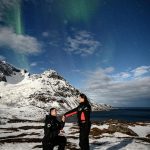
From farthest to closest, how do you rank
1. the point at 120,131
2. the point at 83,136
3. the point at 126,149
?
the point at 120,131 → the point at 126,149 → the point at 83,136

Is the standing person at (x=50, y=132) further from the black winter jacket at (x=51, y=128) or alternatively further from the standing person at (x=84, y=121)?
the standing person at (x=84, y=121)

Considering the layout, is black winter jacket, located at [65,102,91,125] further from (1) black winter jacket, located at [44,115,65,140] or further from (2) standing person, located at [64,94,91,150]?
(1) black winter jacket, located at [44,115,65,140]

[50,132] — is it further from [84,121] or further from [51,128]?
[84,121]

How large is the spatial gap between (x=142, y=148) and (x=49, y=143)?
477 inches

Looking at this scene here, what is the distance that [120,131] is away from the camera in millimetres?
47125

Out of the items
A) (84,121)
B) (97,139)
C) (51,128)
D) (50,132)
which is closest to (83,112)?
(84,121)

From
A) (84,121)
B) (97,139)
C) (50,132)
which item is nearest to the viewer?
(50,132)

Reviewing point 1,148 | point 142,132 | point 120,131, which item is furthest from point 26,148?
point 142,132

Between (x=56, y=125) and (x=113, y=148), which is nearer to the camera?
(x=56, y=125)

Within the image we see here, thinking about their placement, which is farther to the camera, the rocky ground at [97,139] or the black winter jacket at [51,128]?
the rocky ground at [97,139]

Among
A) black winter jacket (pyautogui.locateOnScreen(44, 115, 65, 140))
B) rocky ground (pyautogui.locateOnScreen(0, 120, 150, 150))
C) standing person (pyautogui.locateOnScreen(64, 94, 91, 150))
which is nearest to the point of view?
black winter jacket (pyautogui.locateOnScreen(44, 115, 65, 140))

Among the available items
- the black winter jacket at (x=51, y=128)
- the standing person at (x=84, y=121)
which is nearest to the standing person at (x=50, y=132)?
the black winter jacket at (x=51, y=128)

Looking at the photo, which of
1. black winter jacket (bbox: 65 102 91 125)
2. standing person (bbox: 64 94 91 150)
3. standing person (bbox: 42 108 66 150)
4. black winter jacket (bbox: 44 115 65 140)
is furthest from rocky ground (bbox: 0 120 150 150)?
black winter jacket (bbox: 44 115 65 140)

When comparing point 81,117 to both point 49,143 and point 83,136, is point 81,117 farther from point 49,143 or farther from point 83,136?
point 49,143
